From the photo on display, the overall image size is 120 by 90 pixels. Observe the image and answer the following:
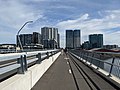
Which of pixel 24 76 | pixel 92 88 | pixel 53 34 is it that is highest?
pixel 53 34

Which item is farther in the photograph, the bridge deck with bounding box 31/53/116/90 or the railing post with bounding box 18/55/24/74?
the bridge deck with bounding box 31/53/116/90

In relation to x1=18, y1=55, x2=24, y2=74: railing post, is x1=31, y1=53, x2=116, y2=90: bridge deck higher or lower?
lower

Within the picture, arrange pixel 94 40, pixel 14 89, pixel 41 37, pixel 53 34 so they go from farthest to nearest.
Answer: pixel 53 34 → pixel 41 37 → pixel 94 40 → pixel 14 89

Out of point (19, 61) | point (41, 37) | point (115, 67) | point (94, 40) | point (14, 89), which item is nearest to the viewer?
point (14, 89)

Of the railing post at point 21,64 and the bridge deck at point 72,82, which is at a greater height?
the railing post at point 21,64

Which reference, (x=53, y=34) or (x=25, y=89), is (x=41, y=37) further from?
(x=25, y=89)

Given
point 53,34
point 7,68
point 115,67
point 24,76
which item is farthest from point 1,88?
point 53,34

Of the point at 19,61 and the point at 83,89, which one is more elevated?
the point at 19,61

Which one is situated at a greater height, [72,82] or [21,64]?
[21,64]

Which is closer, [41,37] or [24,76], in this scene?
[24,76]

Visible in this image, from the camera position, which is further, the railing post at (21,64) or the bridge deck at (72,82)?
the bridge deck at (72,82)

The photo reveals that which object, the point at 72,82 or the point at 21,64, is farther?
the point at 72,82

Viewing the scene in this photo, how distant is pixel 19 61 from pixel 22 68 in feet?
0.98

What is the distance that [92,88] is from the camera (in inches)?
377
